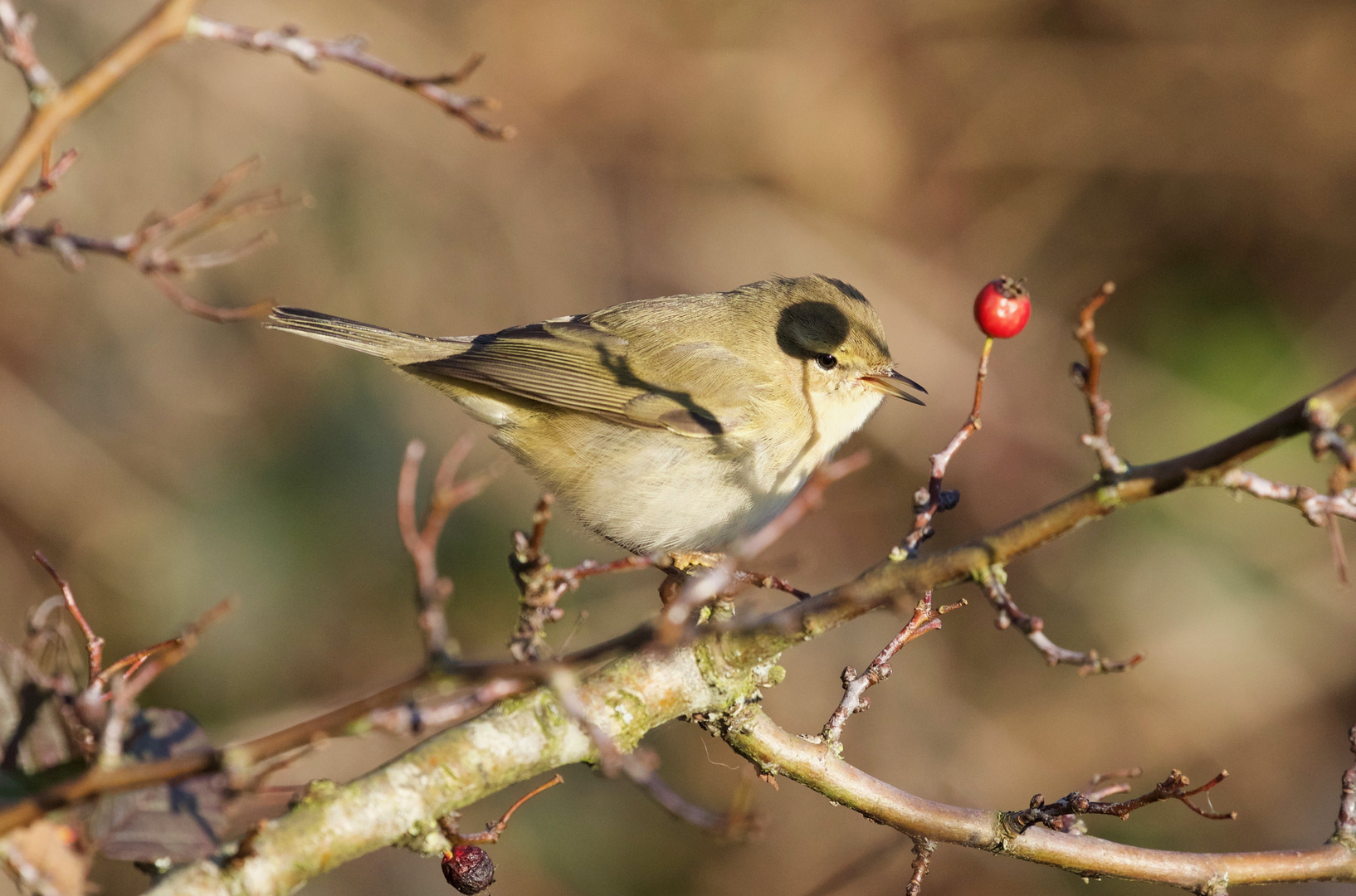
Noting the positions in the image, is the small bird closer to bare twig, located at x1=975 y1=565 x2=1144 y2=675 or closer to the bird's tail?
the bird's tail

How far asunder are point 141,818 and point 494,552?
3866 mm

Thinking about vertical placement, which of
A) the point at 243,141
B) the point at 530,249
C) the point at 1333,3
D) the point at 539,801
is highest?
the point at 1333,3

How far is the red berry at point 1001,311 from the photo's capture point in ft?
6.33

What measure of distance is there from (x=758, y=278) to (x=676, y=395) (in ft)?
8.41

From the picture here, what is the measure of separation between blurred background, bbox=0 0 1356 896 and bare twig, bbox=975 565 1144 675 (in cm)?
340

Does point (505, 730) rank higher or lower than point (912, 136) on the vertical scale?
lower

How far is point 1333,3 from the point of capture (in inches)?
225

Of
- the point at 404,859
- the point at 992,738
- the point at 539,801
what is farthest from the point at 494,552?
the point at 992,738

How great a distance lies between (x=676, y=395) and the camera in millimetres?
3500

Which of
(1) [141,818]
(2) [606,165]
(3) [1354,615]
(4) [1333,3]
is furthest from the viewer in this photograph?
(2) [606,165]

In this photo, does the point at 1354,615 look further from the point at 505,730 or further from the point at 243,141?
the point at 243,141

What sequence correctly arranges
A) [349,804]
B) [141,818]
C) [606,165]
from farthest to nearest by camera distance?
1. [606,165]
2. [349,804]
3. [141,818]

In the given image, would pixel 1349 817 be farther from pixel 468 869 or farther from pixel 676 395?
pixel 676 395

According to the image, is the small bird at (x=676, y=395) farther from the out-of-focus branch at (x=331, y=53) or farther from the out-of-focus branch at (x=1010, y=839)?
the out-of-focus branch at (x=331, y=53)
